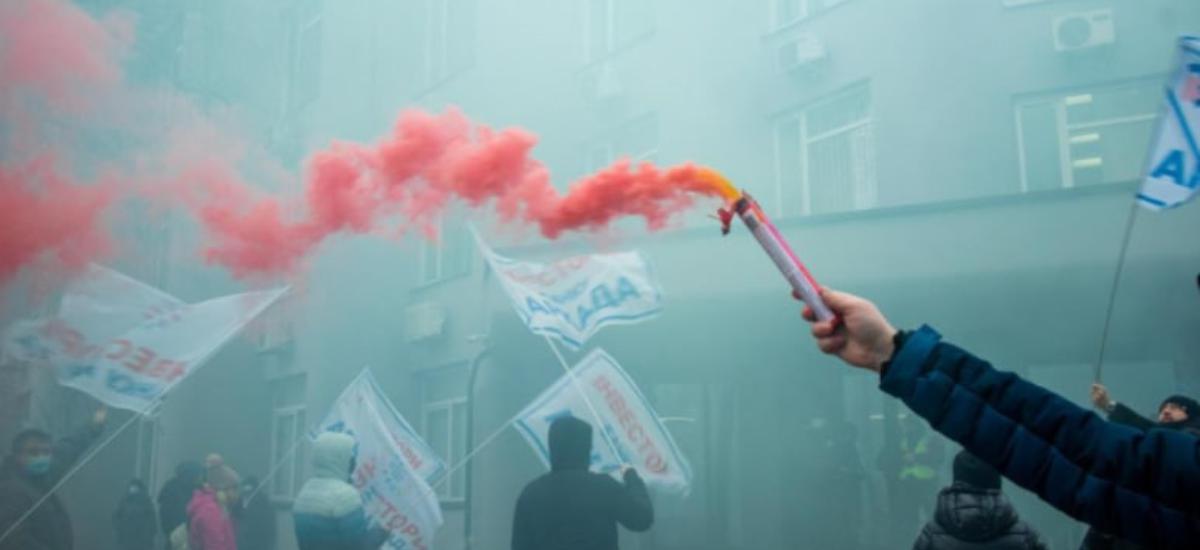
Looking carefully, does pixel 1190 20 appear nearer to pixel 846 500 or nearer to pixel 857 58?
pixel 857 58

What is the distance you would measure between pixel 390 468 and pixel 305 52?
429 inches

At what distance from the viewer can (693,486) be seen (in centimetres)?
1068

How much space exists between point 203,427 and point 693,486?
8725 millimetres

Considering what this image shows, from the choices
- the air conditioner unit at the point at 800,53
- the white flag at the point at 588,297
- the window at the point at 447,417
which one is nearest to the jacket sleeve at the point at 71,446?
the white flag at the point at 588,297

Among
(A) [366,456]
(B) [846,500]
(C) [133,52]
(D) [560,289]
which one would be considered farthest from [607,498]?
(C) [133,52]

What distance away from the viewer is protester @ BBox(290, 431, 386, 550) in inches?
196

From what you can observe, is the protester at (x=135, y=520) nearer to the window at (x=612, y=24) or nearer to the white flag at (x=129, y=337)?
the white flag at (x=129, y=337)

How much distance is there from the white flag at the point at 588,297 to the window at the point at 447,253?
620cm

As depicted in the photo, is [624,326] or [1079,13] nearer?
[1079,13]

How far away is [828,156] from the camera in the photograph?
429 inches

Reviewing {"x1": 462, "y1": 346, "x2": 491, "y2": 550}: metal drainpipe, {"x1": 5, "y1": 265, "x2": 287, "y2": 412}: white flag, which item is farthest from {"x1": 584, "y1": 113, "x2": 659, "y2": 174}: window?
{"x1": 5, "y1": 265, "x2": 287, "y2": 412}: white flag

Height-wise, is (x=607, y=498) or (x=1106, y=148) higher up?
(x=1106, y=148)

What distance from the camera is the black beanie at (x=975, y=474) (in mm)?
3832

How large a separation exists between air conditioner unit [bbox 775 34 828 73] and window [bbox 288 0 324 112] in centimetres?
806
